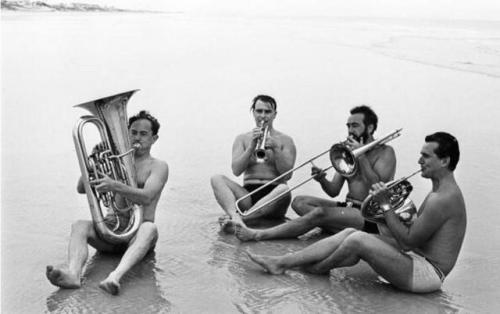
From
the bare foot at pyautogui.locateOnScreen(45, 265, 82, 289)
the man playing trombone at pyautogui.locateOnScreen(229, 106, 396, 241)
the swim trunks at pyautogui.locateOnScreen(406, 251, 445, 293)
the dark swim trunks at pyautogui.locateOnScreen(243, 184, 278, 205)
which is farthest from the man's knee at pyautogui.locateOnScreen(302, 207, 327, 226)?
the bare foot at pyautogui.locateOnScreen(45, 265, 82, 289)

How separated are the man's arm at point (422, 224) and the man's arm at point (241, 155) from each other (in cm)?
208

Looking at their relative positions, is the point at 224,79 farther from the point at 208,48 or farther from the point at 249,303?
the point at 249,303

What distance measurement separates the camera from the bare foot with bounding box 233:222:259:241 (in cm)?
587

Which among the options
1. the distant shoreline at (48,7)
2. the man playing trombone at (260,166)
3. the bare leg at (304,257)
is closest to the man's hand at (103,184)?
the bare leg at (304,257)

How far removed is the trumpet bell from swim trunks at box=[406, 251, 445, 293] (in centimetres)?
123

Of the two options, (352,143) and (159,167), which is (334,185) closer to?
(352,143)

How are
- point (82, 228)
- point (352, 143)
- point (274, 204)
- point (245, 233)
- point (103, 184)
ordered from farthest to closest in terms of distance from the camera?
point (274, 204) → point (245, 233) → point (352, 143) → point (82, 228) → point (103, 184)

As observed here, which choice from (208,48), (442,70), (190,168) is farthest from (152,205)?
(208,48)

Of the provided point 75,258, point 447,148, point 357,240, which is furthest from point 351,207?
point 75,258

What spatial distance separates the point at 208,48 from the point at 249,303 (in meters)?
15.4

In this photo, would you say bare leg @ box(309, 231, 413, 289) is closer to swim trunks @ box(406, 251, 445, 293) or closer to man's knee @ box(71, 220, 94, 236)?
swim trunks @ box(406, 251, 445, 293)

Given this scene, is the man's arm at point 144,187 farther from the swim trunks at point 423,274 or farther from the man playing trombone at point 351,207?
the swim trunks at point 423,274

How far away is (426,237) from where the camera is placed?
14.8ft

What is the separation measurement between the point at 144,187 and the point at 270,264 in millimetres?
1085
